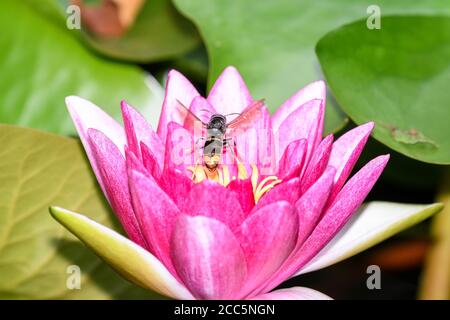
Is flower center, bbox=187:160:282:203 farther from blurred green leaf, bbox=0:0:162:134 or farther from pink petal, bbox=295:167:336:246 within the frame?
blurred green leaf, bbox=0:0:162:134

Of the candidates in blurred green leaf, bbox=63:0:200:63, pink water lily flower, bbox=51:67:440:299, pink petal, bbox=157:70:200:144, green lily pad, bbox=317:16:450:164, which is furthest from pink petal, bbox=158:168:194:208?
blurred green leaf, bbox=63:0:200:63

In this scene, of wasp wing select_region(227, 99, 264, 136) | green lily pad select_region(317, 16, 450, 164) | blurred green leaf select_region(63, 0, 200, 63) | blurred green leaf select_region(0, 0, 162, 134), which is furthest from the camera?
blurred green leaf select_region(63, 0, 200, 63)

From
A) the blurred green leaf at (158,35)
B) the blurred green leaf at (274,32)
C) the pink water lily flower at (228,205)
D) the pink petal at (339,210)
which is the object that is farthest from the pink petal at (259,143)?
the blurred green leaf at (158,35)

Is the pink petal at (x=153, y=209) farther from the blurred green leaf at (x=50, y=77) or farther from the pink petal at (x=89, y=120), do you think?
the blurred green leaf at (x=50, y=77)

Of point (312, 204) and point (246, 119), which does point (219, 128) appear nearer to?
point (246, 119)

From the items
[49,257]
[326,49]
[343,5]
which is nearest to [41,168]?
[49,257]

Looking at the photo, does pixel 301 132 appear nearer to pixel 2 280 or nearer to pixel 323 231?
pixel 323 231

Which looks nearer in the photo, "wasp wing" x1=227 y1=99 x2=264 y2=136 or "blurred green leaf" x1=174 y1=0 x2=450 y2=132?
"wasp wing" x1=227 y1=99 x2=264 y2=136
